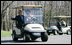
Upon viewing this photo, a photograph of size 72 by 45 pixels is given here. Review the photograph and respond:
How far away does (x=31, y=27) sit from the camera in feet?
61.9

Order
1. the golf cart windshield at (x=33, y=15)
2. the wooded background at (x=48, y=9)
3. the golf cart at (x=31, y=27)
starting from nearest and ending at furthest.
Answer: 1. the golf cart at (x=31, y=27)
2. the golf cart windshield at (x=33, y=15)
3. the wooded background at (x=48, y=9)

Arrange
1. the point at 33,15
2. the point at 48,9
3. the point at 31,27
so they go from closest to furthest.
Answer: the point at 31,27 < the point at 33,15 < the point at 48,9

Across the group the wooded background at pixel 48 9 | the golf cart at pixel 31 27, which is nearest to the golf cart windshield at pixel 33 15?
the golf cart at pixel 31 27

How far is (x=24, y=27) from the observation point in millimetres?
19125

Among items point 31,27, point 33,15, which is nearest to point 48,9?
point 33,15

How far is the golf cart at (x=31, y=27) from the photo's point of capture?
1873 cm

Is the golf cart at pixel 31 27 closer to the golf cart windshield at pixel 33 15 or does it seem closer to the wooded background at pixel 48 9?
the golf cart windshield at pixel 33 15

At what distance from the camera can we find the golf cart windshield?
1988 centimetres

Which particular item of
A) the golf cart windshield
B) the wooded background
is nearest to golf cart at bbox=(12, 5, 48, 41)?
the golf cart windshield

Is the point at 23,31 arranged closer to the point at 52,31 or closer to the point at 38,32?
the point at 38,32

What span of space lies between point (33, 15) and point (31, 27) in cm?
173

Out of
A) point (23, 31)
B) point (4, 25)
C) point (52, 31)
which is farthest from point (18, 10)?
point (4, 25)

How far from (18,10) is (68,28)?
11.6m

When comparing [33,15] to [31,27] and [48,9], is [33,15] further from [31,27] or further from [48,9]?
[48,9]
